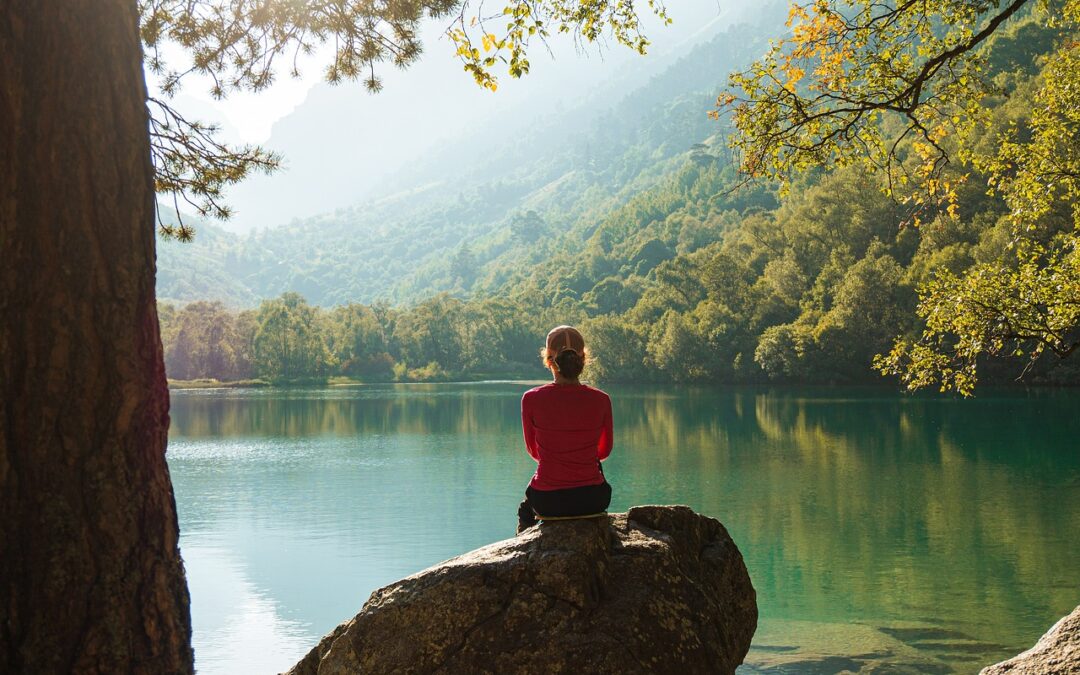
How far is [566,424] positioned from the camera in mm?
4273

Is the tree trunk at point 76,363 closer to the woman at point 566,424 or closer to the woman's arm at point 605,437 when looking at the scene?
the woman at point 566,424

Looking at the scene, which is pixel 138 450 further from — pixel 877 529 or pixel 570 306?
pixel 570 306

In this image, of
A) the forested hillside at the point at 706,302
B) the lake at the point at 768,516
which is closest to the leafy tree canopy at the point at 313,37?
the lake at the point at 768,516

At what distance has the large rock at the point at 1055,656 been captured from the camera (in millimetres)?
4785

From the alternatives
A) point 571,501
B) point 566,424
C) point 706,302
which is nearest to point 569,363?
point 566,424

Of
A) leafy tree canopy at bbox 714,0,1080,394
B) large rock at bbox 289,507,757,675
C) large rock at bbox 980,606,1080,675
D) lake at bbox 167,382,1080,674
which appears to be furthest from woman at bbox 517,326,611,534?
lake at bbox 167,382,1080,674

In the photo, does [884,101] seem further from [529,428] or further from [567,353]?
[529,428]

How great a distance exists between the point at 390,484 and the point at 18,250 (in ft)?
68.7

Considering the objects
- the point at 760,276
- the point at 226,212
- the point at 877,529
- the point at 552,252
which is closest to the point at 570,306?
the point at 760,276

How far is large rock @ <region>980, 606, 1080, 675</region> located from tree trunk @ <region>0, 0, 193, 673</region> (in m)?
4.33

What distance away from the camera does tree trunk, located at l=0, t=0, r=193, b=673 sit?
2775 mm

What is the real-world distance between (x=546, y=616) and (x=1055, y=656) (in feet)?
9.98

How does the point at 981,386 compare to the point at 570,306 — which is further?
the point at 570,306

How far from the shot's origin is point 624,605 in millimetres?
3779
